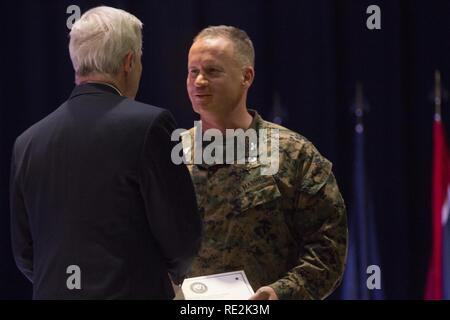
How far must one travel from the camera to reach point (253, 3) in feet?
9.61

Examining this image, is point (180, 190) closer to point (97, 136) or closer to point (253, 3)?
point (97, 136)

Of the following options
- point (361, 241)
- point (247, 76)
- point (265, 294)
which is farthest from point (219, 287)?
point (361, 241)

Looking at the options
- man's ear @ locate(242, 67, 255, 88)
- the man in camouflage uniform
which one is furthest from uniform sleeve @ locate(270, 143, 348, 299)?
man's ear @ locate(242, 67, 255, 88)

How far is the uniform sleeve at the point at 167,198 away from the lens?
1330 mm

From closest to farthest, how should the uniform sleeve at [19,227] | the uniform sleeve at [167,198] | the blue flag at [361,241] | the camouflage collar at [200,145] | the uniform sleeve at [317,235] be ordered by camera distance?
the uniform sleeve at [167,198] < the uniform sleeve at [19,227] < the uniform sleeve at [317,235] < the camouflage collar at [200,145] < the blue flag at [361,241]

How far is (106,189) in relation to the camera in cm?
133

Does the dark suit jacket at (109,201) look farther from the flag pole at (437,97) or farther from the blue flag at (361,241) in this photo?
the flag pole at (437,97)

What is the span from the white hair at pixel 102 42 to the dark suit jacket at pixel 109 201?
0.05 meters

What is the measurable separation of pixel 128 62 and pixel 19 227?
44cm

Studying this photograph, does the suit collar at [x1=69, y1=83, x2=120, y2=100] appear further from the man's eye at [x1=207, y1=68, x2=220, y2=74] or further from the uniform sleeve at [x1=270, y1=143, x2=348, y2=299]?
the uniform sleeve at [x1=270, y1=143, x2=348, y2=299]

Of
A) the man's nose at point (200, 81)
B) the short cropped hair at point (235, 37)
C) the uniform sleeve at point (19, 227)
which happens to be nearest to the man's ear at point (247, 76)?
the short cropped hair at point (235, 37)

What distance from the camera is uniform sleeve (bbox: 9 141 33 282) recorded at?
149 cm
